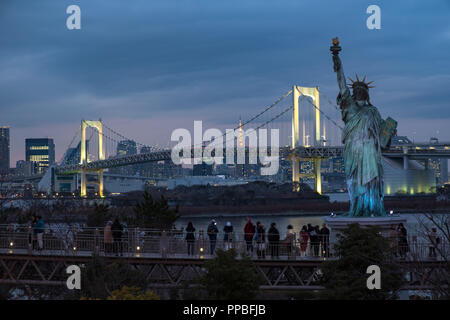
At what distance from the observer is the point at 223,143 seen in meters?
89.8

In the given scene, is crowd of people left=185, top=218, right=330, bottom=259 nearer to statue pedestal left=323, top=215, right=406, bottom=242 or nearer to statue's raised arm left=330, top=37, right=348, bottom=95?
statue pedestal left=323, top=215, right=406, bottom=242

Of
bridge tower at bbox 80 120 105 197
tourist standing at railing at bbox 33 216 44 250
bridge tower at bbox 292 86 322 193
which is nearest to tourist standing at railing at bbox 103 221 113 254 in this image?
tourist standing at railing at bbox 33 216 44 250

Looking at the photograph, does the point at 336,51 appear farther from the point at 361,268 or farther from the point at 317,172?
the point at 317,172

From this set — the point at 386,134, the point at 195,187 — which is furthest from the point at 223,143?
the point at 386,134

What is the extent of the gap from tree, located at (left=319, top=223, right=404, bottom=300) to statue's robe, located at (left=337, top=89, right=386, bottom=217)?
278 inches

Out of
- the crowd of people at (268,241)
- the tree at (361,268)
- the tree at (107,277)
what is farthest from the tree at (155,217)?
the tree at (361,268)

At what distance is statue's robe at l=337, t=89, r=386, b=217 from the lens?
21.7m

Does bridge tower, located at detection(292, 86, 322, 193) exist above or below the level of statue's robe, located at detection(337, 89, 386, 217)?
above

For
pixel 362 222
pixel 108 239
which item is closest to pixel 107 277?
pixel 108 239

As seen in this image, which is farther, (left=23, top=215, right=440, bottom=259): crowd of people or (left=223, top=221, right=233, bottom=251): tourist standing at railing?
(left=223, top=221, right=233, bottom=251): tourist standing at railing

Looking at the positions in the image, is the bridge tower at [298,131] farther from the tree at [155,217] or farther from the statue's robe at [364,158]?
the statue's robe at [364,158]

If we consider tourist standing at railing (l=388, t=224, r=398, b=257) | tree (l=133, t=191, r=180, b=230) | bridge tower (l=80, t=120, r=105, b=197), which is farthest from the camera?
bridge tower (l=80, t=120, r=105, b=197)
